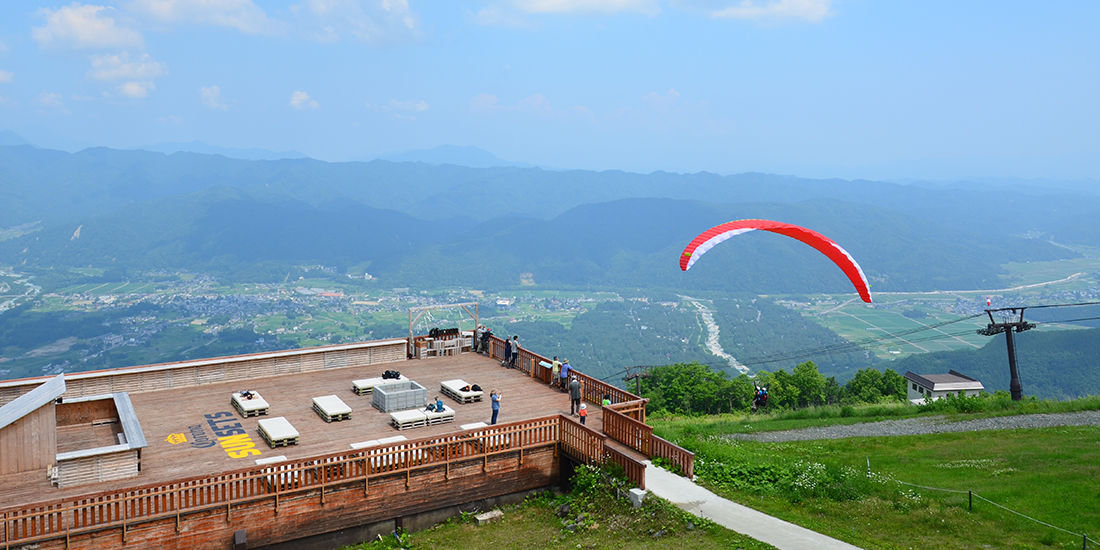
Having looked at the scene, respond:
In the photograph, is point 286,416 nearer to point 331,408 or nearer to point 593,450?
point 331,408

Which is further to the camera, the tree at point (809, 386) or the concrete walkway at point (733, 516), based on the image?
the tree at point (809, 386)

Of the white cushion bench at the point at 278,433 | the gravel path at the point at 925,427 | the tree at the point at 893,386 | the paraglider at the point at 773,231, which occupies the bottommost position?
the tree at the point at 893,386

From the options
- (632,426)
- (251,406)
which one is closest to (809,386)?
(632,426)

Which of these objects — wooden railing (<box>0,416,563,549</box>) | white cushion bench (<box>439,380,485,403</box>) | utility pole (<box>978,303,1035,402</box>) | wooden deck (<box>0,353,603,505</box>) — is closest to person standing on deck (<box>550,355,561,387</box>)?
wooden deck (<box>0,353,603,505</box>)

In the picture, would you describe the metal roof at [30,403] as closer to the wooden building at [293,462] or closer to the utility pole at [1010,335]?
the wooden building at [293,462]

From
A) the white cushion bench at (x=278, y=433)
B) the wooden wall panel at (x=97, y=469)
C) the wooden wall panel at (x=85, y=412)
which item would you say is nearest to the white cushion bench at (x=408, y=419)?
the white cushion bench at (x=278, y=433)

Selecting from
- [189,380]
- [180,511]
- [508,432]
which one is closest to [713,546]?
[508,432]

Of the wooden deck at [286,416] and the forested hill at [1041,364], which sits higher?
the wooden deck at [286,416]

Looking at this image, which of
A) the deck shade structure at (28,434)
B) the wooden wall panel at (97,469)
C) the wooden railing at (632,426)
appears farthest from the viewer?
the wooden railing at (632,426)
